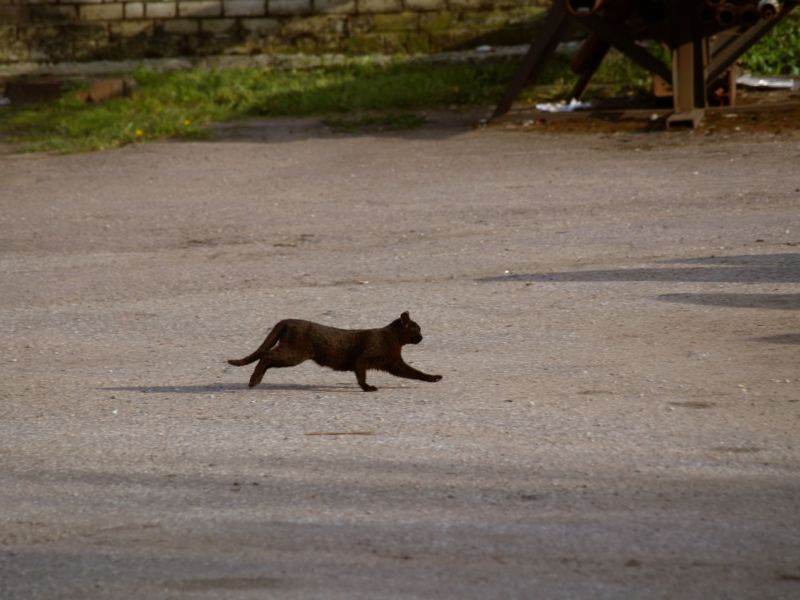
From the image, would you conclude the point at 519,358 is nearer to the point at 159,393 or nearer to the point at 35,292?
the point at 159,393

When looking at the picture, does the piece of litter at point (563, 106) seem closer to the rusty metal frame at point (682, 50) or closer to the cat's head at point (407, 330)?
the rusty metal frame at point (682, 50)

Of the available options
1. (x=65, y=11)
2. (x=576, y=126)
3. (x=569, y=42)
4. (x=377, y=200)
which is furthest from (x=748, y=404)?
(x=65, y=11)

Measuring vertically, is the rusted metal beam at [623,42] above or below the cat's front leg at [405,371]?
above

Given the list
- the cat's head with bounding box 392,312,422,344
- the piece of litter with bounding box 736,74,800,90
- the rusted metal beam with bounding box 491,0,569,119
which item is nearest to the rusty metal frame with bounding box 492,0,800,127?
the rusted metal beam with bounding box 491,0,569,119

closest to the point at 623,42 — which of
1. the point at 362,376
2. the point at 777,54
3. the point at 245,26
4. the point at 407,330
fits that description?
the point at 777,54

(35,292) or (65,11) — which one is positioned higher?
(65,11)

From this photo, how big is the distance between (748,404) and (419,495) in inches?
72.1

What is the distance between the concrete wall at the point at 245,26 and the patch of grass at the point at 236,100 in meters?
0.65

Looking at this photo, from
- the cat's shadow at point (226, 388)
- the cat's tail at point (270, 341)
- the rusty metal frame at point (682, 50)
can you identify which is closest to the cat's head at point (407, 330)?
the cat's shadow at point (226, 388)

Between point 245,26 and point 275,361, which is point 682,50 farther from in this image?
point 275,361

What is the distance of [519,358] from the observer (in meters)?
7.12

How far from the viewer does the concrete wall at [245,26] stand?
760 inches

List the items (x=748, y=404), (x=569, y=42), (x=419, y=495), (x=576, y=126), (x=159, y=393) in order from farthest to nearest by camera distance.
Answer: (x=569, y=42)
(x=576, y=126)
(x=159, y=393)
(x=748, y=404)
(x=419, y=495)

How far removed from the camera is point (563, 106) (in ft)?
53.3
